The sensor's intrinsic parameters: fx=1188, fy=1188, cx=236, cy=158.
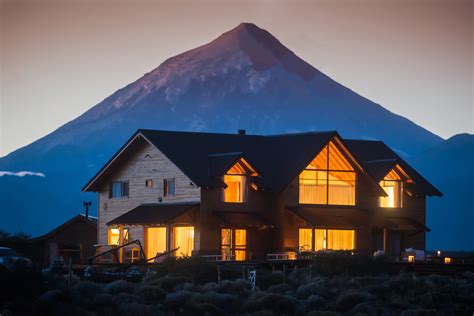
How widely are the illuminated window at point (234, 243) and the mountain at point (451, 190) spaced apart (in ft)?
267

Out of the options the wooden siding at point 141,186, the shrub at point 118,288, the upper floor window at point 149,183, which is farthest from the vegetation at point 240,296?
the upper floor window at point 149,183

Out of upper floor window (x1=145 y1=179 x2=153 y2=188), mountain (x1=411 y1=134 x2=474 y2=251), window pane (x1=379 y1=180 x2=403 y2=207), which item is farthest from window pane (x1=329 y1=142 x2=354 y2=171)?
mountain (x1=411 y1=134 x2=474 y2=251)

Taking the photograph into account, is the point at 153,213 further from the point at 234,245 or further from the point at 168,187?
the point at 234,245

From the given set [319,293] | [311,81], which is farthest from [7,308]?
[311,81]

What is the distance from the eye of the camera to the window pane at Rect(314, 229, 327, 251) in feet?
184

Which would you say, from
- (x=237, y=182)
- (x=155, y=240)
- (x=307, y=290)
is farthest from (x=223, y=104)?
(x=307, y=290)

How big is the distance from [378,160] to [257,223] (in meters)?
9.10

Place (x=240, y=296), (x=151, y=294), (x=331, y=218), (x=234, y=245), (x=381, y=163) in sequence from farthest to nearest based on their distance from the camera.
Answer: (x=381, y=163) → (x=331, y=218) → (x=234, y=245) → (x=240, y=296) → (x=151, y=294)

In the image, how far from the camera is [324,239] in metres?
56.1

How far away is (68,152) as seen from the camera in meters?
193

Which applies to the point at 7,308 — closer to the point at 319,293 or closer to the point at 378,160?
the point at 319,293

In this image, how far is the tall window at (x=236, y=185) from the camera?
181 feet

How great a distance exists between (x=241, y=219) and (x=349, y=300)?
62.1 feet

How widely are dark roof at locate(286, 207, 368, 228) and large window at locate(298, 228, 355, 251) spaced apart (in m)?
0.55
